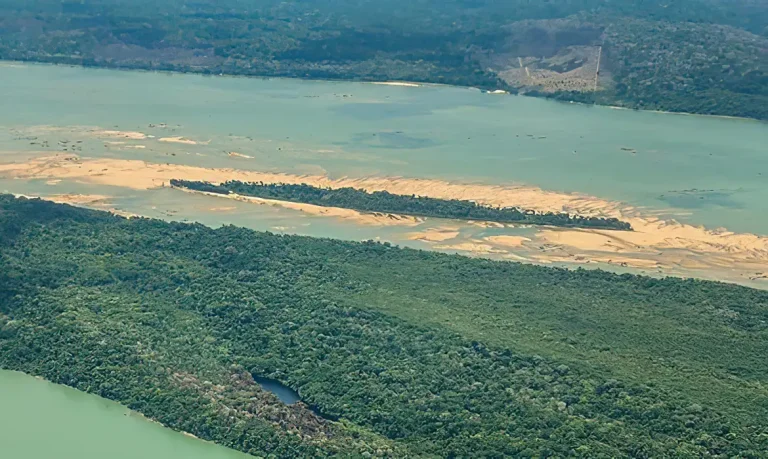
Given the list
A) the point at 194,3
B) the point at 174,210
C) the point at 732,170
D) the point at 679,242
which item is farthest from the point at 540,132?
the point at 194,3

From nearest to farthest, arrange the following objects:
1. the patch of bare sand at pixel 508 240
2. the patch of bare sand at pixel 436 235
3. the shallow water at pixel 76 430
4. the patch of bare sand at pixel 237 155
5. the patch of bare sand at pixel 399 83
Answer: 1. the shallow water at pixel 76 430
2. the patch of bare sand at pixel 508 240
3. the patch of bare sand at pixel 436 235
4. the patch of bare sand at pixel 237 155
5. the patch of bare sand at pixel 399 83

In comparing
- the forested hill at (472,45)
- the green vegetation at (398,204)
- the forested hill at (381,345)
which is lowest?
the forested hill at (381,345)

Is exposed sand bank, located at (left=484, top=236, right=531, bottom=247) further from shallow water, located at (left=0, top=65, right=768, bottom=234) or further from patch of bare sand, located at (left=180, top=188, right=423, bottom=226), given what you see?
shallow water, located at (left=0, top=65, right=768, bottom=234)

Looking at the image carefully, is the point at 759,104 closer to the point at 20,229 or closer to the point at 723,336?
the point at 723,336

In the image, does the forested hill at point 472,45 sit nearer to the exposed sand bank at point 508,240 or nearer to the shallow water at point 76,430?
the exposed sand bank at point 508,240

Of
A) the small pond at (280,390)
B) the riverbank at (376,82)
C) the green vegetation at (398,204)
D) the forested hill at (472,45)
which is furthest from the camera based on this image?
the forested hill at (472,45)

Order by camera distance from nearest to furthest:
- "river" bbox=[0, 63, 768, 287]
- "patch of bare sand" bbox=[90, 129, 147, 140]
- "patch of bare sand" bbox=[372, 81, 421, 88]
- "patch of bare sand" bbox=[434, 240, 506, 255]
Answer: "patch of bare sand" bbox=[434, 240, 506, 255] → "river" bbox=[0, 63, 768, 287] → "patch of bare sand" bbox=[90, 129, 147, 140] → "patch of bare sand" bbox=[372, 81, 421, 88]

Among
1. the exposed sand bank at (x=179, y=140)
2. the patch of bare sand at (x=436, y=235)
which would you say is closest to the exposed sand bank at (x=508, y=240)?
the patch of bare sand at (x=436, y=235)

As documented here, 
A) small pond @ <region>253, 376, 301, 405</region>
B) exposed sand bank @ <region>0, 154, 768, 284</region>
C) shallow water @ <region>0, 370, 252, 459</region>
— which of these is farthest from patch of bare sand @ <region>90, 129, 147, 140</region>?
small pond @ <region>253, 376, 301, 405</region>
